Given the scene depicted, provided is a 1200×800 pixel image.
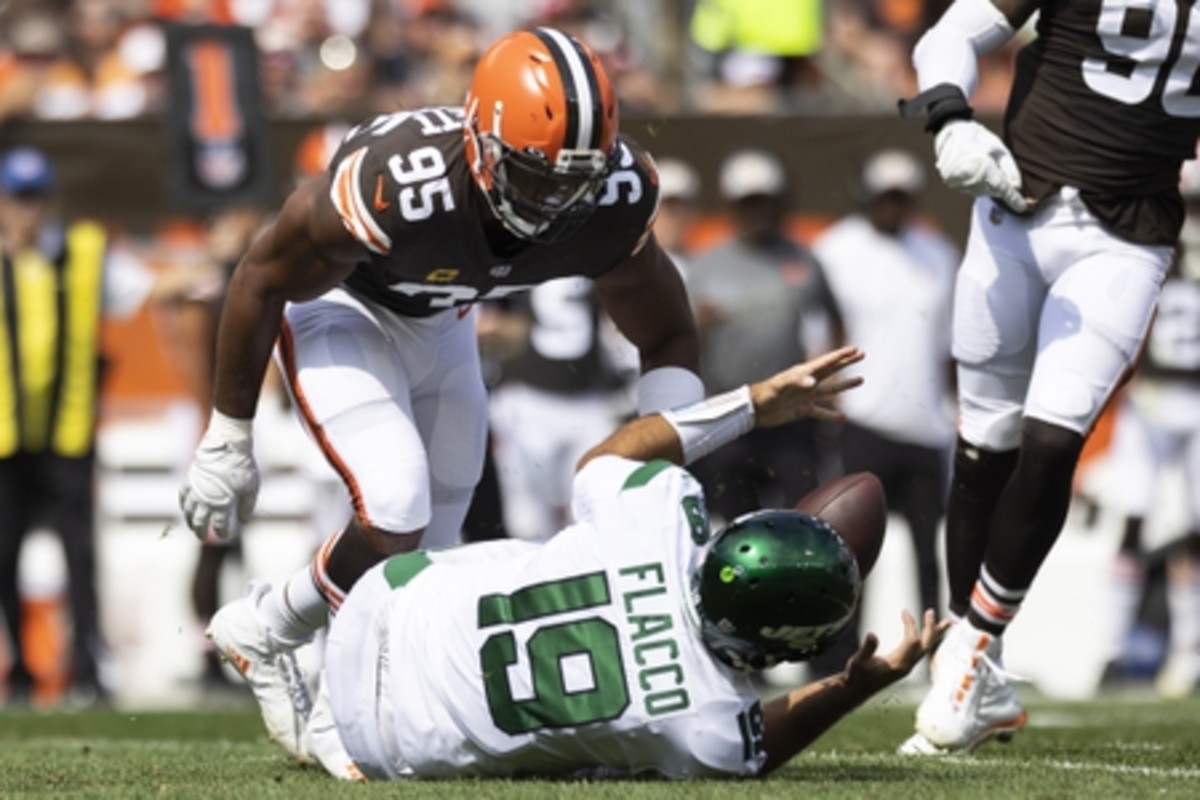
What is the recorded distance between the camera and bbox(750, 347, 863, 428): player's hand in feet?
14.8

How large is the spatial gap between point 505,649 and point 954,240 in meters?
5.90

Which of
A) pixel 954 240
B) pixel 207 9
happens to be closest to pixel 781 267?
pixel 954 240

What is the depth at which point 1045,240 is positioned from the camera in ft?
18.2

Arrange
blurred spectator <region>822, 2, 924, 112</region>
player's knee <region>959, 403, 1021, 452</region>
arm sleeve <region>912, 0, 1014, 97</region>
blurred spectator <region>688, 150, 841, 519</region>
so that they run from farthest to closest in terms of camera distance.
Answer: blurred spectator <region>822, 2, 924, 112</region> < blurred spectator <region>688, 150, 841, 519</region> < player's knee <region>959, 403, 1021, 452</region> < arm sleeve <region>912, 0, 1014, 97</region>

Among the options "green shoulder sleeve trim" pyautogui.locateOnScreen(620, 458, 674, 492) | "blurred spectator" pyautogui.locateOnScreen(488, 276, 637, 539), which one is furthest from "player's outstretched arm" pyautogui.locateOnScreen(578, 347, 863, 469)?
"blurred spectator" pyautogui.locateOnScreen(488, 276, 637, 539)

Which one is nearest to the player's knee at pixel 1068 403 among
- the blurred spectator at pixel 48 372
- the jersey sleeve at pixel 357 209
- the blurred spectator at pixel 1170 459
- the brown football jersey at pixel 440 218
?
the brown football jersey at pixel 440 218

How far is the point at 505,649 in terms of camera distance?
4.13m

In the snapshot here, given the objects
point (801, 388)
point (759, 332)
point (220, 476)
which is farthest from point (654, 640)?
point (759, 332)

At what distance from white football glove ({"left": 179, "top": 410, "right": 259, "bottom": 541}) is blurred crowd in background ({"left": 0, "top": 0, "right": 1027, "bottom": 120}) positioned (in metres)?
4.58

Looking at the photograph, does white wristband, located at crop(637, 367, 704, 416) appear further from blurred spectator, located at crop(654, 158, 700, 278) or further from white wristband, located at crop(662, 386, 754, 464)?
blurred spectator, located at crop(654, 158, 700, 278)

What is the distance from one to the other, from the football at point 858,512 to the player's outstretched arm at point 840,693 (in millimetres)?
385

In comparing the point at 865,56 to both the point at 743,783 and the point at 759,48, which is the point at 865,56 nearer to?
the point at 759,48

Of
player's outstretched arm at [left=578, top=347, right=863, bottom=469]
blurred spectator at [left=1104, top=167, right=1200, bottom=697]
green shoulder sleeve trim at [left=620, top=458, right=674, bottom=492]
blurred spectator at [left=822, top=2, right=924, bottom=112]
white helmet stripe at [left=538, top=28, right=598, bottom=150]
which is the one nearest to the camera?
green shoulder sleeve trim at [left=620, top=458, right=674, bottom=492]

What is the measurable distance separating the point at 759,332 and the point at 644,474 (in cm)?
482
